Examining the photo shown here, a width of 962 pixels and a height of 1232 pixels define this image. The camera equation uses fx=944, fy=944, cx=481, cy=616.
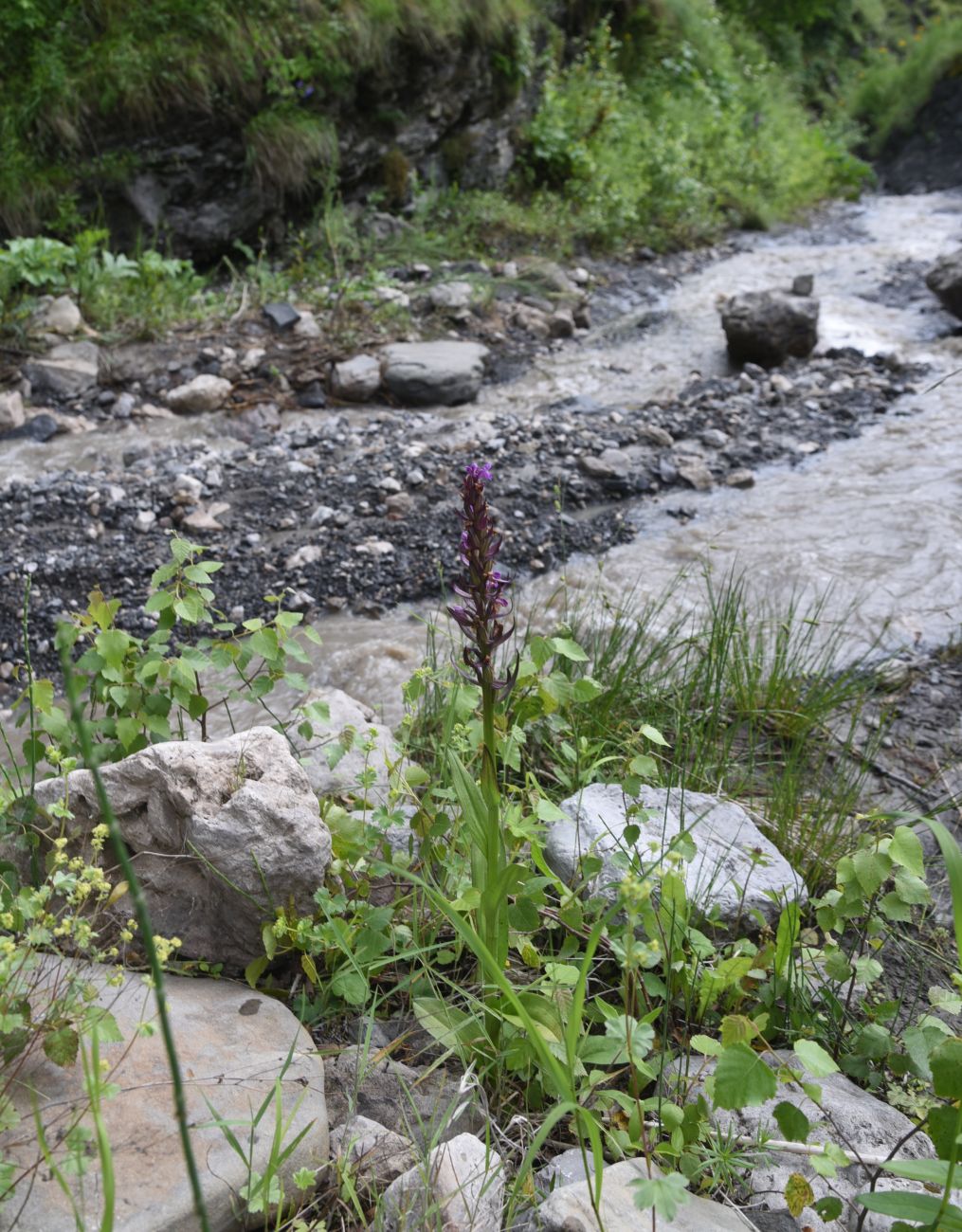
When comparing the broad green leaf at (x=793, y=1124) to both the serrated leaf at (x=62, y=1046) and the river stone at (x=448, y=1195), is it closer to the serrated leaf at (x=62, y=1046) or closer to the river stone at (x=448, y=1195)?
the river stone at (x=448, y=1195)

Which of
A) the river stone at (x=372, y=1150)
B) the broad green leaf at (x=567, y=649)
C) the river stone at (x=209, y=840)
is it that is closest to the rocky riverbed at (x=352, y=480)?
the broad green leaf at (x=567, y=649)

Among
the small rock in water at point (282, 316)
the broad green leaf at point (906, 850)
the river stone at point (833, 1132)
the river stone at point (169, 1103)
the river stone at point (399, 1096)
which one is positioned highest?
the small rock in water at point (282, 316)

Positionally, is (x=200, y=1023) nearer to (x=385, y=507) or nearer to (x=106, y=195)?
(x=385, y=507)

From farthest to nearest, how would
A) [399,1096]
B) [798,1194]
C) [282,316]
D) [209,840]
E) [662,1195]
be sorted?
1. [282,316]
2. [209,840]
3. [399,1096]
4. [798,1194]
5. [662,1195]

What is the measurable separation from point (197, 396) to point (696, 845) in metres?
4.83

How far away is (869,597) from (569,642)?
8.85 ft

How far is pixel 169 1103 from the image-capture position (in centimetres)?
151

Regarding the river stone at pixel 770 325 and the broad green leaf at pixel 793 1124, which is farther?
the river stone at pixel 770 325

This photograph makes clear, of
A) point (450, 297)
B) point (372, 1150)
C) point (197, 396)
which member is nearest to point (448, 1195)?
point (372, 1150)

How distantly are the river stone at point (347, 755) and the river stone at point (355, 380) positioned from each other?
3.82m

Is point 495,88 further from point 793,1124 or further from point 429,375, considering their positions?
point 793,1124

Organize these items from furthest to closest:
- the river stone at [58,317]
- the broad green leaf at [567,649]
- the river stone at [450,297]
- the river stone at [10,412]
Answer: the river stone at [450,297]
the river stone at [58,317]
the river stone at [10,412]
the broad green leaf at [567,649]

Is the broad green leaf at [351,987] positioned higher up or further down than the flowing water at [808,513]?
higher up

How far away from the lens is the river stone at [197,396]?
5.87 m
